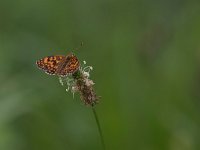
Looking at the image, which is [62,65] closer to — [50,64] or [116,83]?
[50,64]

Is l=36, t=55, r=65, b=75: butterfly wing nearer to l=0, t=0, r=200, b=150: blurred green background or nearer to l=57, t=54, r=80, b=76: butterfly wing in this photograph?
l=57, t=54, r=80, b=76: butterfly wing

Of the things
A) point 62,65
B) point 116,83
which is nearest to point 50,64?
point 62,65

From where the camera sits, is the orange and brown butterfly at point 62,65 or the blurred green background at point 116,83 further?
the blurred green background at point 116,83

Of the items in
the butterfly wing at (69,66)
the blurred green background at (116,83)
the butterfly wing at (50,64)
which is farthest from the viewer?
the blurred green background at (116,83)

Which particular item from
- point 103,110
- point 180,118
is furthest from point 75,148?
point 180,118

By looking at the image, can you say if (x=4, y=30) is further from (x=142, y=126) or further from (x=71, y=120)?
(x=142, y=126)

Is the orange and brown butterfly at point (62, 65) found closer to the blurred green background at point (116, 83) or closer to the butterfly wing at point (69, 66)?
the butterfly wing at point (69, 66)

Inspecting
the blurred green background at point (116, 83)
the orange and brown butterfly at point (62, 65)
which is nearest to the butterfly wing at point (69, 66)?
the orange and brown butterfly at point (62, 65)
